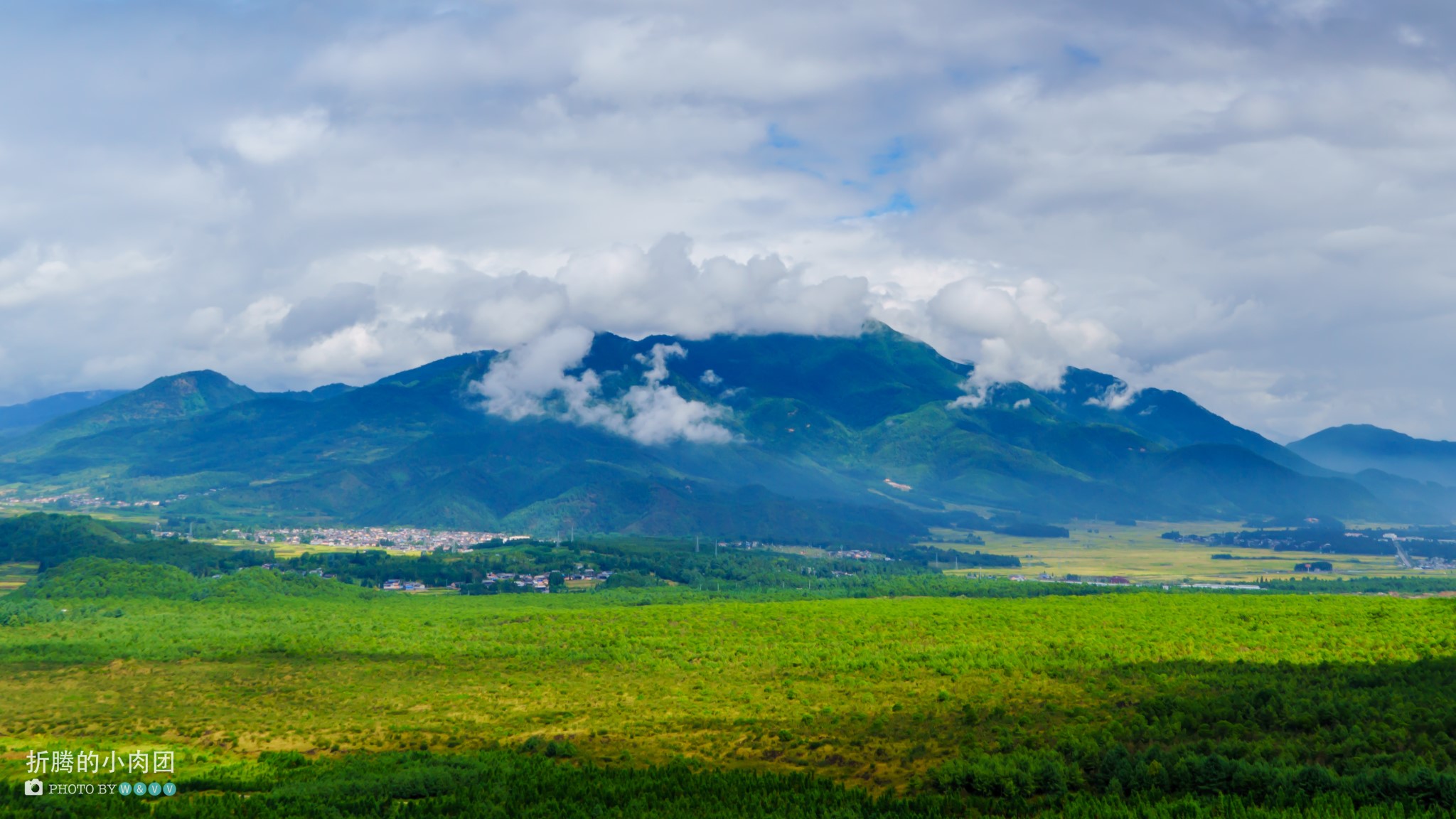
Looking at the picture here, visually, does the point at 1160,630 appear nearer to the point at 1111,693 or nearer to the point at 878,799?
the point at 1111,693

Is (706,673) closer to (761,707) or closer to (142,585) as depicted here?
(761,707)

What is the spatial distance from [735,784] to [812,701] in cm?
1795

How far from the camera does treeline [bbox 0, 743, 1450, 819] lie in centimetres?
3338

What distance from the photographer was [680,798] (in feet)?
125

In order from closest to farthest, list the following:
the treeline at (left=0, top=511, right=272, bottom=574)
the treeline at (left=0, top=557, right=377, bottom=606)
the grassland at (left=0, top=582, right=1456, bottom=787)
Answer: the grassland at (left=0, top=582, right=1456, bottom=787), the treeline at (left=0, top=557, right=377, bottom=606), the treeline at (left=0, top=511, right=272, bottom=574)

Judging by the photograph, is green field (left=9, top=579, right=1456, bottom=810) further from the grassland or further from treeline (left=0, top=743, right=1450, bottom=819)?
treeline (left=0, top=743, right=1450, bottom=819)

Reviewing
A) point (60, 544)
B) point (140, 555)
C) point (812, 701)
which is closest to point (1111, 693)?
point (812, 701)

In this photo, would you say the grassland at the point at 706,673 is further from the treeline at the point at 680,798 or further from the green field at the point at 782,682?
the treeline at the point at 680,798

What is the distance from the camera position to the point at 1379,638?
201 feet

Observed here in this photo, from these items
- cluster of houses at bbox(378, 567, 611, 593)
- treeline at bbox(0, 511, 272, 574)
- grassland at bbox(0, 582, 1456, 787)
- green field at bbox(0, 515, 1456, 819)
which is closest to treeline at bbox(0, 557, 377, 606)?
green field at bbox(0, 515, 1456, 819)

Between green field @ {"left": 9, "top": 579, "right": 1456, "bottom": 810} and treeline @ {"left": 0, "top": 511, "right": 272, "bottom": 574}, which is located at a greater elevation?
treeline @ {"left": 0, "top": 511, "right": 272, "bottom": 574}

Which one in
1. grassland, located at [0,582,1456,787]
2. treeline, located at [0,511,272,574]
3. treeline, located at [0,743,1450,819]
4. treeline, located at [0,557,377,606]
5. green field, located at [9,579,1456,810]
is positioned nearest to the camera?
treeline, located at [0,743,1450,819]

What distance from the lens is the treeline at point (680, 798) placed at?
3338 cm

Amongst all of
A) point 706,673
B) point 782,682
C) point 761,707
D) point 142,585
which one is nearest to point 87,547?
point 142,585
